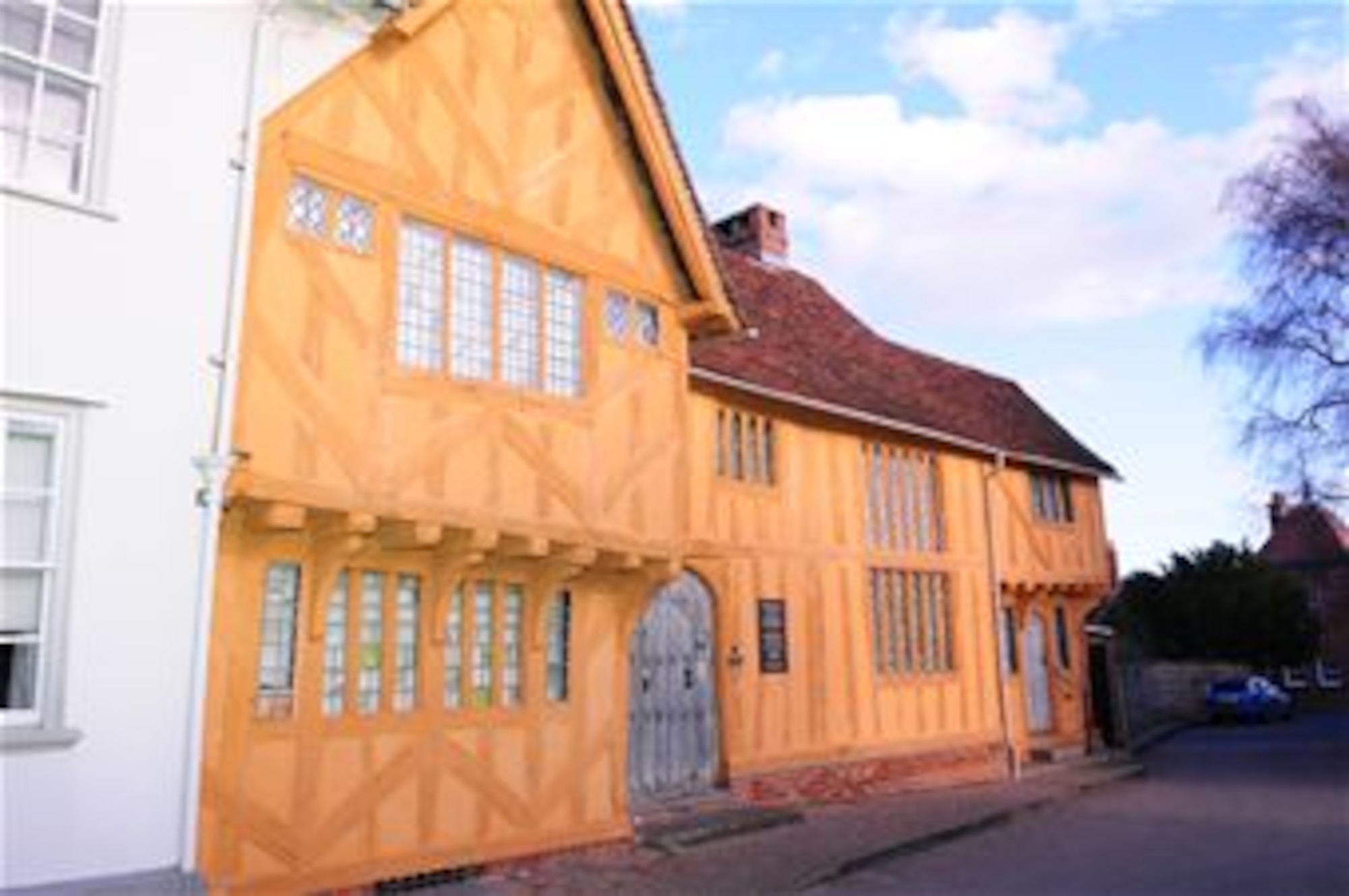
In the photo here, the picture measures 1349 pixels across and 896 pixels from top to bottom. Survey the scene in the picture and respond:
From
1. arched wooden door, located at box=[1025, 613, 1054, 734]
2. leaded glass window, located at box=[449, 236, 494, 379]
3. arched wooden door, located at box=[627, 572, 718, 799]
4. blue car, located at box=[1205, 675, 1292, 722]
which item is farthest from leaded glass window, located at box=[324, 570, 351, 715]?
blue car, located at box=[1205, 675, 1292, 722]

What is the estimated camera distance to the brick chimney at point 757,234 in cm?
2005

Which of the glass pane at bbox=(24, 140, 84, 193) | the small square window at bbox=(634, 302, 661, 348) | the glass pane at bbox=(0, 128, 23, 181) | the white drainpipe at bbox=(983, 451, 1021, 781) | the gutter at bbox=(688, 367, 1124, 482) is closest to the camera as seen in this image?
the glass pane at bbox=(0, 128, 23, 181)

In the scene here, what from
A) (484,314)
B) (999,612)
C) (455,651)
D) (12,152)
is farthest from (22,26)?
(999,612)

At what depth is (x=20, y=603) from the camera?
6.56 metres

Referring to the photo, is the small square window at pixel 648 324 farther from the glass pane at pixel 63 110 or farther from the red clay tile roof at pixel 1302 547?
the red clay tile roof at pixel 1302 547

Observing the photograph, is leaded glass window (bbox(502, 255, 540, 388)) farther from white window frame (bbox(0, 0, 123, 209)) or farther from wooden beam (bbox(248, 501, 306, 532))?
white window frame (bbox(0, 0, 123, 209))

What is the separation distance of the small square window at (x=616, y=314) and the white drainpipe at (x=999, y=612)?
31.0ft

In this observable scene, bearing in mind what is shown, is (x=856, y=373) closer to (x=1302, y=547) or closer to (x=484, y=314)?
(x=484, y=314)

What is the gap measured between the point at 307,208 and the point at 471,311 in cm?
169

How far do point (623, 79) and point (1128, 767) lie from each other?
14.5 metres

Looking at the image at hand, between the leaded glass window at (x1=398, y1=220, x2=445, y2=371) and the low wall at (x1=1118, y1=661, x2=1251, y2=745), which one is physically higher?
the leaded glass window at (x1=398, y1=220, x2=445, y2=371)

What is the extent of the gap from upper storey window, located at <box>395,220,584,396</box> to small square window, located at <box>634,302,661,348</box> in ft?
2.79

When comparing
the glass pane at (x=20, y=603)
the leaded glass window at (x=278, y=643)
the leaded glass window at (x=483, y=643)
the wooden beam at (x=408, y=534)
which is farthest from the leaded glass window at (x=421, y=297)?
the glass pane at (x=20, y=603)

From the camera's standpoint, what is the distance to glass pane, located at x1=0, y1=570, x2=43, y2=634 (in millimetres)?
Answer: 6500
